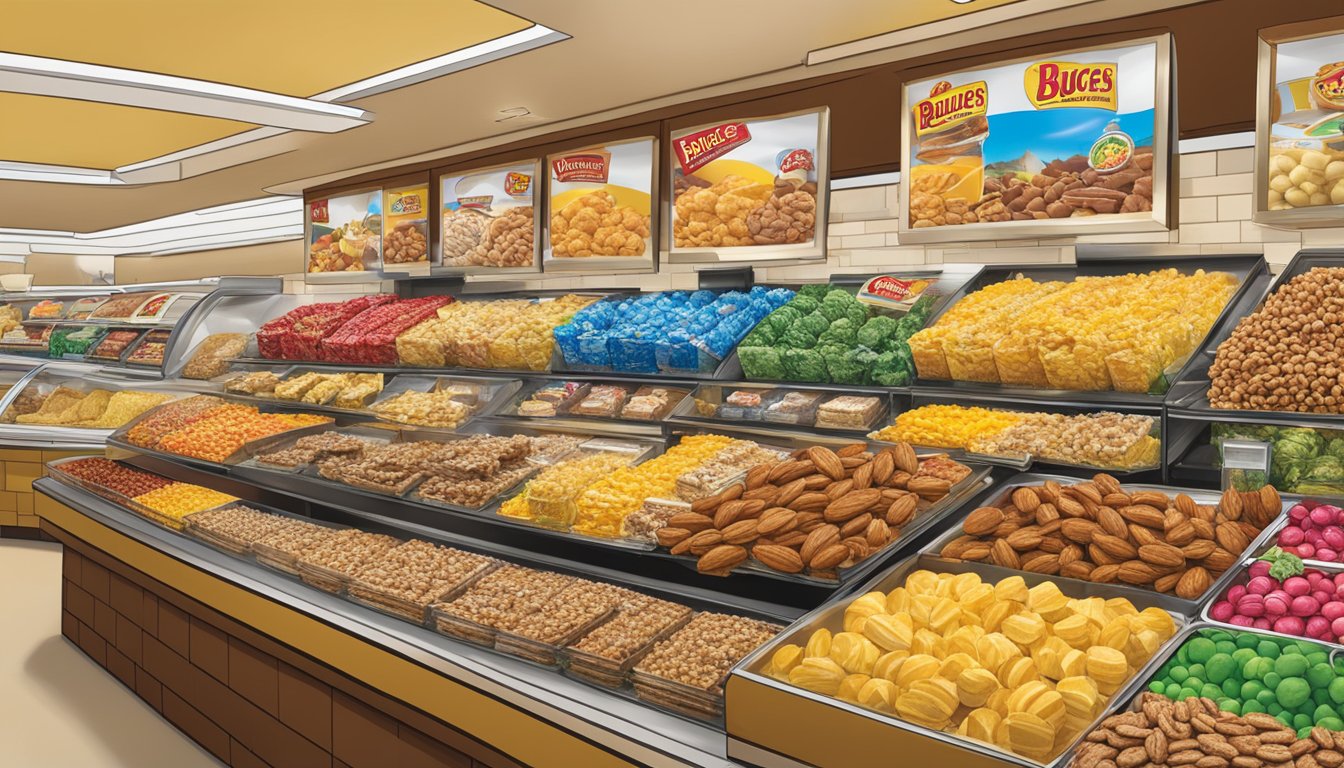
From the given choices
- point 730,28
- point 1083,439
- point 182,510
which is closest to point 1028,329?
point 1083,439

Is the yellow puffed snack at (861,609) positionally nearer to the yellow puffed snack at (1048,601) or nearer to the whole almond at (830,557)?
the whole almond at (830,557)

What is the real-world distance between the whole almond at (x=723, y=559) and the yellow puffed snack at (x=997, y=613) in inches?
26.3

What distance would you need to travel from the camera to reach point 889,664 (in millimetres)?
1906

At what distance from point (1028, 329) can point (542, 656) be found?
1869mm

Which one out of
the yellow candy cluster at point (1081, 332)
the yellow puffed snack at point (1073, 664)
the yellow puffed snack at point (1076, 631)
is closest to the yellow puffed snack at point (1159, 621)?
the yellow puffed snack at point (1076, 631)

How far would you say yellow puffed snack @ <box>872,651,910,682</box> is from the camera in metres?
1.89

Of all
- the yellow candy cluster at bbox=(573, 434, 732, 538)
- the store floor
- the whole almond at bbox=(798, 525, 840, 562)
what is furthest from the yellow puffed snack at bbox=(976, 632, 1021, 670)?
the store floor

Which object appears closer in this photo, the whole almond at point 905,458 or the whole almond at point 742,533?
the whole almond at point 742,533

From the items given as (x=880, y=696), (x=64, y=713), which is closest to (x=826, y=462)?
(x=880, y=696)

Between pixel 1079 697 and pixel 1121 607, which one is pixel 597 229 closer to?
pixel 1121 607

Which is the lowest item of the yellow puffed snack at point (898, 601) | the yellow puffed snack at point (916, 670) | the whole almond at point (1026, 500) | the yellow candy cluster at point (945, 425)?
the yellow puffed snack at point (916, 670)

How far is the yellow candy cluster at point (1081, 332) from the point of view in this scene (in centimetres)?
286

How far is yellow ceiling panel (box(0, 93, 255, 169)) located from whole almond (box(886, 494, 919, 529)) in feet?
16.4

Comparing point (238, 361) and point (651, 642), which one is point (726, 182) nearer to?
point (651, 642)
